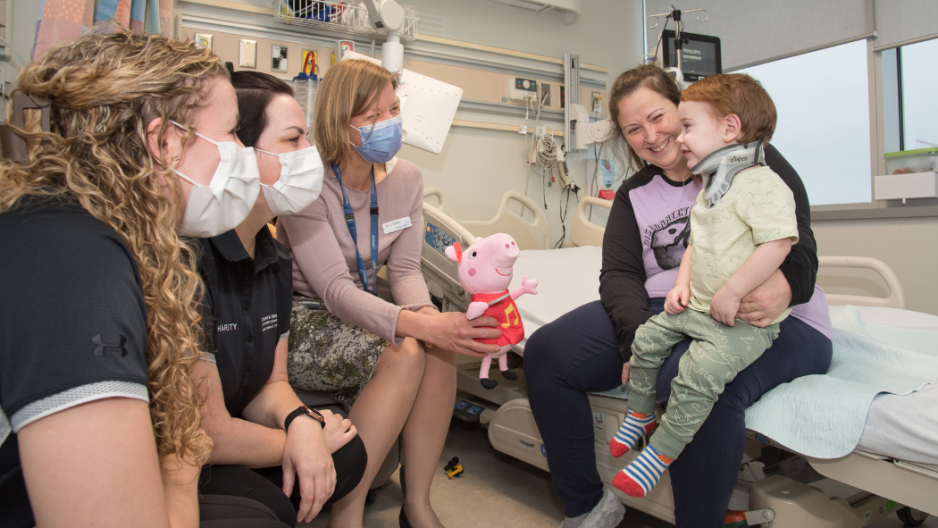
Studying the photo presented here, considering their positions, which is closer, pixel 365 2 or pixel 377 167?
pixel 377 167

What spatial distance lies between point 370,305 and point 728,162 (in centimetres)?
100

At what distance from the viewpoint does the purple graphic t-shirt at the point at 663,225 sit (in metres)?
1.73

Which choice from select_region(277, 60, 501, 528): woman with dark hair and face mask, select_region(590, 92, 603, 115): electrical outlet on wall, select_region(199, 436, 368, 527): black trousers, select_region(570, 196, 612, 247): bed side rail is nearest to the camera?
select_region(199, 436, 368, 527): black trousers

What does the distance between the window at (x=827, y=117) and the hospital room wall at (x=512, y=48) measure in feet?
3.39

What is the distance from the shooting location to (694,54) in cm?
308

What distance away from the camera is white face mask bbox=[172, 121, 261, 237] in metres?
0.93

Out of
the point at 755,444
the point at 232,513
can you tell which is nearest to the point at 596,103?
the point at 755,444

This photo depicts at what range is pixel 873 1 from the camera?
10.9 feet

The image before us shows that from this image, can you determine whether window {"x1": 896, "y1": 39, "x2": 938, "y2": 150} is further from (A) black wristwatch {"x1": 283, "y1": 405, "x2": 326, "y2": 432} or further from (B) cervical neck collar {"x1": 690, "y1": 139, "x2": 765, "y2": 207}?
(A) black wristwatch {"x1": 283, "y1": 405, "x2": 326, "y2": 432}

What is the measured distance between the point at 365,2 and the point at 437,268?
1.54 metres

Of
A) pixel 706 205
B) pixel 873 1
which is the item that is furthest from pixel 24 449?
pixel 873 1

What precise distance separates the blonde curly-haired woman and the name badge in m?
0.92

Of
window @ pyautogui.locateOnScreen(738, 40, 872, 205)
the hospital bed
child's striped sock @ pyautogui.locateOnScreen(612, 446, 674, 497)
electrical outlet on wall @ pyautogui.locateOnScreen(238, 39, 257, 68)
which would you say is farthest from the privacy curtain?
window @ pyautogui.locateOnScreen(738, 40, 872, 205)

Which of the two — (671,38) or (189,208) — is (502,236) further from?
(671,38)
